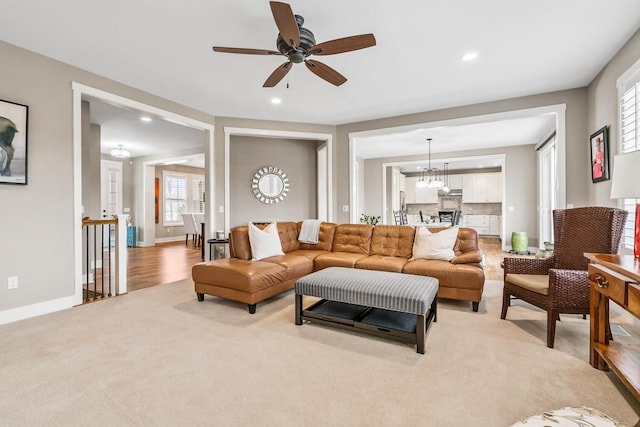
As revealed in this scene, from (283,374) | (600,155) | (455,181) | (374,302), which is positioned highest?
(455,181)

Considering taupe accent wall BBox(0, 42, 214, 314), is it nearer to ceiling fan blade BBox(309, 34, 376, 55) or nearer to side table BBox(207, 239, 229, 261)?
side table BBox(207, 239, 229, 261)

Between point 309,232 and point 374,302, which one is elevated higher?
point 309,232

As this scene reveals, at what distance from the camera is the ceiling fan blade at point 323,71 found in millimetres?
2589

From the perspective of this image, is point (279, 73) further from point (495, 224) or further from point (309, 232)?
point (495, 224)

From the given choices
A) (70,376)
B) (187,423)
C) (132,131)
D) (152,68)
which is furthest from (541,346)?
(132,131)

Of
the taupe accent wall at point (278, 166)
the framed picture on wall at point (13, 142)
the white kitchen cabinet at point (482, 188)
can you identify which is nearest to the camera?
the framed picture on wall at point (13, 142)

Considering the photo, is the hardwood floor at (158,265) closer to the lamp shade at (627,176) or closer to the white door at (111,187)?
the white door at (111,187)

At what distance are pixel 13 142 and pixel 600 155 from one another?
240 inches

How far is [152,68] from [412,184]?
9679mm

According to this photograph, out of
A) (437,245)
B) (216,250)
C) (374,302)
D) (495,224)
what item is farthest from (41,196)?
(495,224)

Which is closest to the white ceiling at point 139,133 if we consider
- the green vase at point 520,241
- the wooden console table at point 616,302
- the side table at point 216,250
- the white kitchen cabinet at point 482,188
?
the side table at point 216,250

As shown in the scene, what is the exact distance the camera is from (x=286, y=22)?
2.01 m

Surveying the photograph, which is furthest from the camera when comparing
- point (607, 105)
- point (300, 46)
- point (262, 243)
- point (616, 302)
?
point (262, 243)

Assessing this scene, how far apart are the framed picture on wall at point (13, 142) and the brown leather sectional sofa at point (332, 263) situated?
186 centimetres
